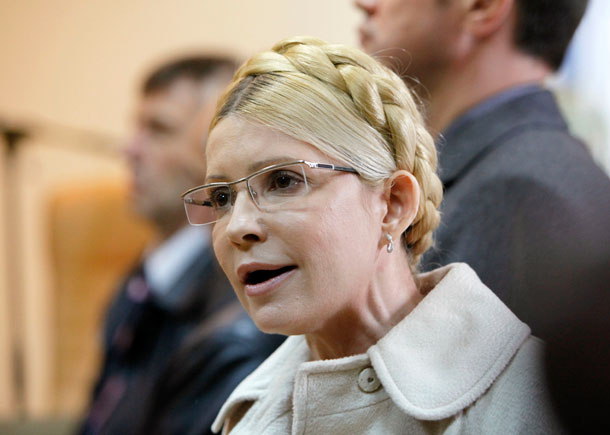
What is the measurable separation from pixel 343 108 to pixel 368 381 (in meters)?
0.25

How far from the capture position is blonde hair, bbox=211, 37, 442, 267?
0.73 meters

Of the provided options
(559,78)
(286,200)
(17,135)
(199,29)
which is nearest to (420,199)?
(286,200)

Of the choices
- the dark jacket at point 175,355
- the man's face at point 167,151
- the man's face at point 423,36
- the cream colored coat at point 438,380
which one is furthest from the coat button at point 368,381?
the man's face at point 167,151

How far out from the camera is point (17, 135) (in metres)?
3.14

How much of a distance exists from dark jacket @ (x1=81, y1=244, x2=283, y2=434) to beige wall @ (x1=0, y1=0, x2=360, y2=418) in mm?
1586

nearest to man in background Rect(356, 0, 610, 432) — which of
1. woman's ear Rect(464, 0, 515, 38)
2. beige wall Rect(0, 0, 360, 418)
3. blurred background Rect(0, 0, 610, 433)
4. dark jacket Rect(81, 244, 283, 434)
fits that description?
woman's ear Rect(464, 0, 515, 38)

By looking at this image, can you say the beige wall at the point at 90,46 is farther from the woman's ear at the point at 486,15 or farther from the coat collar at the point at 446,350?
the coat collar at the point at 446,350

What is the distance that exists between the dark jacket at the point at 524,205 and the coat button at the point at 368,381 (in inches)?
5.6

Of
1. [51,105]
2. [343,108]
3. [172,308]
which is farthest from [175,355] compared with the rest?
[51,105]

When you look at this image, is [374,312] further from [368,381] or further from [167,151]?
[167,151]

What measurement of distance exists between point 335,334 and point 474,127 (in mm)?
313

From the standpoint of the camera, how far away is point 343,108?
0.74m

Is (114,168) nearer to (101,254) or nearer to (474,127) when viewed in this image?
(101,254)

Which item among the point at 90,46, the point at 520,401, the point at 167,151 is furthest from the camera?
the point at 90,46
